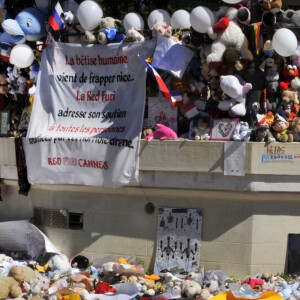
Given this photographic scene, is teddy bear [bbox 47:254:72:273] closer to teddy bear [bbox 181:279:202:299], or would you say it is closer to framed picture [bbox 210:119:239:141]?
teddy bear [bbox 181:279:202:299]

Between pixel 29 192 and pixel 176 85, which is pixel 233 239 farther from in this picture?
pixel 29 192

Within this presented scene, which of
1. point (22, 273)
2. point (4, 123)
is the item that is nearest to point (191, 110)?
point (22, 273)

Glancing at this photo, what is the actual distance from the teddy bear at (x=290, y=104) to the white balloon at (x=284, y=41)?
66 centimetres

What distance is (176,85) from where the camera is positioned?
26.6 feet

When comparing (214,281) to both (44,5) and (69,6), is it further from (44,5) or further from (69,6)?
(44,5)

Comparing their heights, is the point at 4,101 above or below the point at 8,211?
above

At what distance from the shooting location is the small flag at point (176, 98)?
26.5 feet

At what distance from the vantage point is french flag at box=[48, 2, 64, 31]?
8.73m

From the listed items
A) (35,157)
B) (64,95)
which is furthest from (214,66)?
(35,157)

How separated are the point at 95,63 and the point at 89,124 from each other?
96cm

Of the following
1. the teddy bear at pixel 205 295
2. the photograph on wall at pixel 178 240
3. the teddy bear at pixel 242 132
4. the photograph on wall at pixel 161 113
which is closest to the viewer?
the teddy bear at pixel 205 295

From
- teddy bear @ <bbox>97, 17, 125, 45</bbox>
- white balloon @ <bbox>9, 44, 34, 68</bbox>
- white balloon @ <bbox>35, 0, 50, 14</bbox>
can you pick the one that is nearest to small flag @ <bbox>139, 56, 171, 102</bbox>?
teddy bear @ <bbox>97, 17, 125, 45</bbox>

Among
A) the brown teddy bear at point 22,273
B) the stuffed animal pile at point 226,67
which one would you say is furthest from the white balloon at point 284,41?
the brown teddy bear at point 22,273

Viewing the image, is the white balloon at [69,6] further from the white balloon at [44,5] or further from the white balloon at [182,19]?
the white balloon at [182,19]
